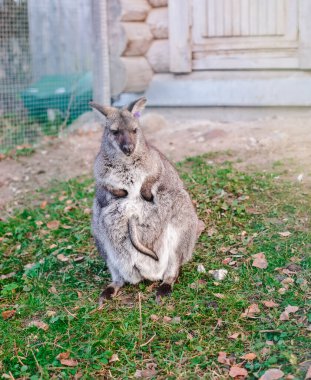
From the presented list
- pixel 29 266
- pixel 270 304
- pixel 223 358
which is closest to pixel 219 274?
pixel 270 304

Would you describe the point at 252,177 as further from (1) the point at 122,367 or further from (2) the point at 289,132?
(1) the point at 122,367

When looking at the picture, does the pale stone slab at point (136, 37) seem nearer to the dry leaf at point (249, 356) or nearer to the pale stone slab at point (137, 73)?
the pale stone slab at point (137, 73)

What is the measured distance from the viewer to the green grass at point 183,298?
12.2 feet

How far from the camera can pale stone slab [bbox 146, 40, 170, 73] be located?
8547mm

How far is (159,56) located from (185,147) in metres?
1.76

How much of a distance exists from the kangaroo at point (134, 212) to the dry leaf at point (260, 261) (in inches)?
20.9

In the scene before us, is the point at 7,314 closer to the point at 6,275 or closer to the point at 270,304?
the point at 6,275

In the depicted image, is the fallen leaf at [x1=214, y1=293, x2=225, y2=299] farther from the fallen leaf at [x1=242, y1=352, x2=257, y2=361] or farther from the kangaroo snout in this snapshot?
the kangaroo snout

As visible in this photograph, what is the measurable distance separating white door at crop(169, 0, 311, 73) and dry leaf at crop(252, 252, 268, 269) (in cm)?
339

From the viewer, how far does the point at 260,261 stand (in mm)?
4785

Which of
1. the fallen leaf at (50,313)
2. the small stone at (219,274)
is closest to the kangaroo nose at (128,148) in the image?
the small stone at (219,274)

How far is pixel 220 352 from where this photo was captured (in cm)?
373

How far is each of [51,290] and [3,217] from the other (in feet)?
6.56

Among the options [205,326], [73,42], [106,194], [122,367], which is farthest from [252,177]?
[73,42]
